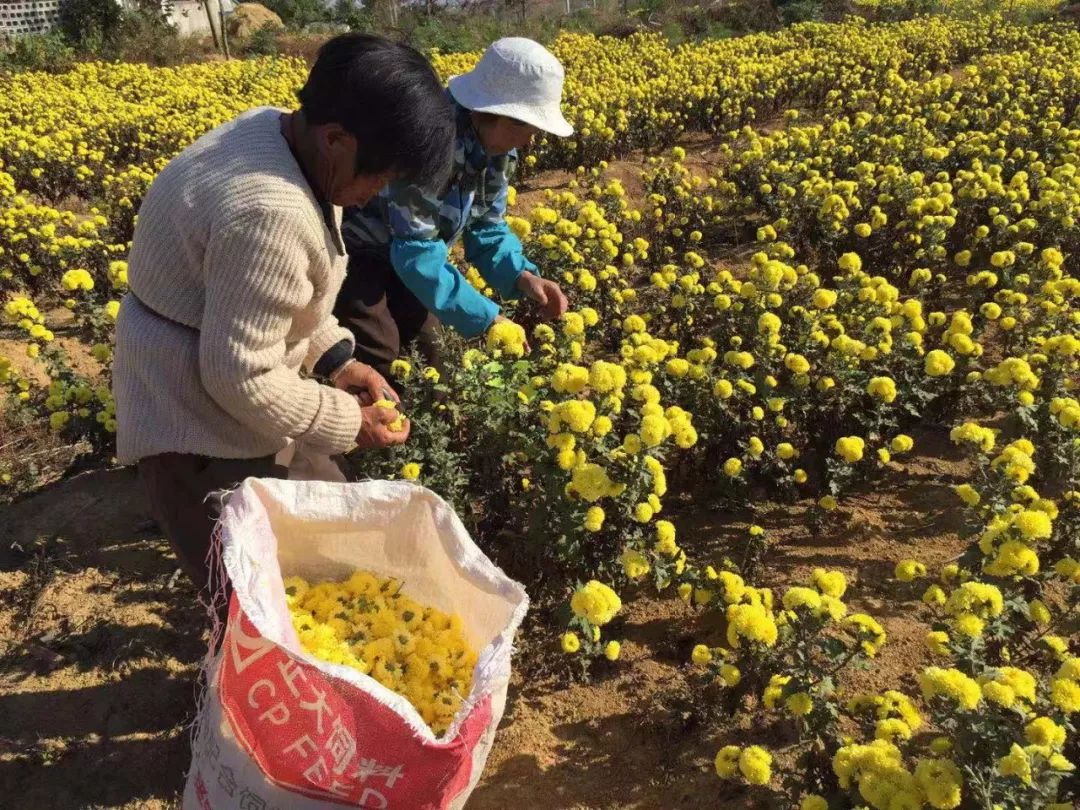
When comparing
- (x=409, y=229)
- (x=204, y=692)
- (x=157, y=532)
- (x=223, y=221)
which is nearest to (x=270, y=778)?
(x=204, y=692)

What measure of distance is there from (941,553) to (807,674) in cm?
169

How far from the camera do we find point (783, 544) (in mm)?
3570

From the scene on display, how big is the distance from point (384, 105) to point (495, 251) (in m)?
1.86

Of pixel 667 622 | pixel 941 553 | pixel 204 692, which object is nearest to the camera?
pixel 204 692

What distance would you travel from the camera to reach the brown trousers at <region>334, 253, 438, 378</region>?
3.11m

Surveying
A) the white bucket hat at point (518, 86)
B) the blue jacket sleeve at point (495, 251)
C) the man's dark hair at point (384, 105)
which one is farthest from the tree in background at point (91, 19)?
the man's dark hair at point (384, 105)

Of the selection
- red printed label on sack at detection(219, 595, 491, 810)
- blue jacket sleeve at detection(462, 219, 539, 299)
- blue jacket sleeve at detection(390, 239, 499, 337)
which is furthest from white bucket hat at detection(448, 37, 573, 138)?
red printed label on sack at detection(219, 595, 491, 810)

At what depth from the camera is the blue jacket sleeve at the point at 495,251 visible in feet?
11.2

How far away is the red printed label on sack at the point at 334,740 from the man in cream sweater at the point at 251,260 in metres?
0.49

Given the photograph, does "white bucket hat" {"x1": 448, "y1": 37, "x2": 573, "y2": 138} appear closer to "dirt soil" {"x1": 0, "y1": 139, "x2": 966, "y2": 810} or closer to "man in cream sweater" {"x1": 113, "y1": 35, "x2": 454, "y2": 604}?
"man in cream sweater" {"x1": 113, "y1": 35, "x2": 454, "y2": 604}

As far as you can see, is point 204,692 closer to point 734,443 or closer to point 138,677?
point 138,677

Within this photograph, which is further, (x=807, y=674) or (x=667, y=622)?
(x=667, y=622)

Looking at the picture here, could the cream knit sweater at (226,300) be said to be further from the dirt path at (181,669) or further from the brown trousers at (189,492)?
the dirt path at (181,669)

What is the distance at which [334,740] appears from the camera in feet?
4.94
